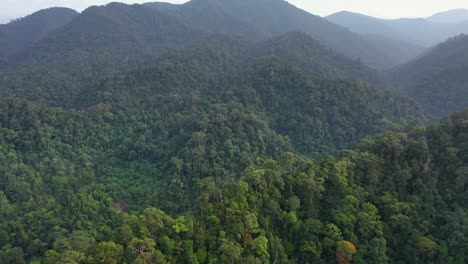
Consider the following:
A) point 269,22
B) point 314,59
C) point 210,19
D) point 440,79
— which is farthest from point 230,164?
point 269,22

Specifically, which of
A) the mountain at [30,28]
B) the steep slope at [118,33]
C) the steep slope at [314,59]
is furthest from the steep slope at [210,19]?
the steep slope at [314,59]

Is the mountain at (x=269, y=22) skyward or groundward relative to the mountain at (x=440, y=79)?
skyward

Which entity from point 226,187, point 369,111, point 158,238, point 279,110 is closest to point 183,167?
point 226,187

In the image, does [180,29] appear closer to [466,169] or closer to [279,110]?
[279,110]

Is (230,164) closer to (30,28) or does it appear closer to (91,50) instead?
(91,50)

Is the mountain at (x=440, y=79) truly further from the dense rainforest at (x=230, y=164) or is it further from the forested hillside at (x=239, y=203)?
the forested hillside at (x=239, y=203)

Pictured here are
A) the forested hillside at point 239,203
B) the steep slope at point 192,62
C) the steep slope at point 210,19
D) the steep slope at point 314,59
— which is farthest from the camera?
the steep slope at point 210,19

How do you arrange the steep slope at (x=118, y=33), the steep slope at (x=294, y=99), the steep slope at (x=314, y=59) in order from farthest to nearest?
the steep slope at (x=118, y=33)
the steep slope at (x=314, y=59)
the steep slope at (x=294, y=99)
